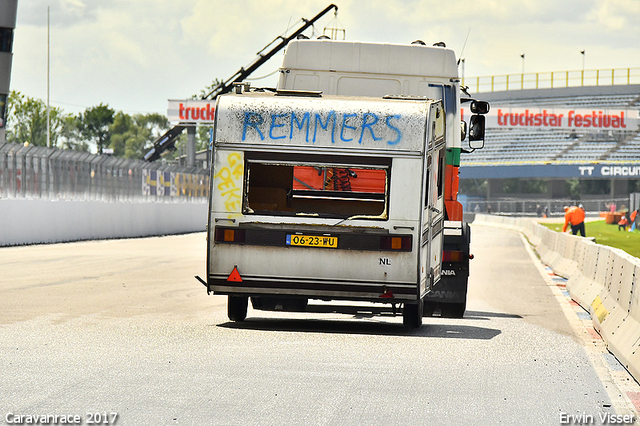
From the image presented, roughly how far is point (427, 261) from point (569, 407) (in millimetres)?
4112

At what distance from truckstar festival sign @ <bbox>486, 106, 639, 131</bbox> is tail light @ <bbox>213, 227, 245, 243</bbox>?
63912mm

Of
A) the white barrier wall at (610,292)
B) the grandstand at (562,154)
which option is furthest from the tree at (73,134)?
the white barrier wall at (610,292)

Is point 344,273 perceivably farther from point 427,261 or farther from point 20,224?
point 20,224

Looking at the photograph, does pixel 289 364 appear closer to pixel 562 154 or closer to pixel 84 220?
pixel 84 220

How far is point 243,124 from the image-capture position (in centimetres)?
1096

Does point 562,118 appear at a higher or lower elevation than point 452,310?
higher

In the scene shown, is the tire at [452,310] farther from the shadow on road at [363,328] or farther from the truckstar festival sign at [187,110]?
the truckstar festival sign at [187,110]

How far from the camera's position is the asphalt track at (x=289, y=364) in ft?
22.3

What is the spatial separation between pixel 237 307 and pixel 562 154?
81651 mm

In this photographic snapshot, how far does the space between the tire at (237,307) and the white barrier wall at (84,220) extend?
1740 centimetres

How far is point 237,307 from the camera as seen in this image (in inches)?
467

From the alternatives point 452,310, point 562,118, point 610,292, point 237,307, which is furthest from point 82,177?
point 562,118

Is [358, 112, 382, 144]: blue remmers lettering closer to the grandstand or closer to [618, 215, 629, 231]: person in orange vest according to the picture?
[618, 215, 629, 231]: person in orange vest

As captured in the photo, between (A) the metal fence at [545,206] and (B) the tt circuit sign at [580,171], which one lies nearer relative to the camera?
(A) the metal fence at [545,206]
